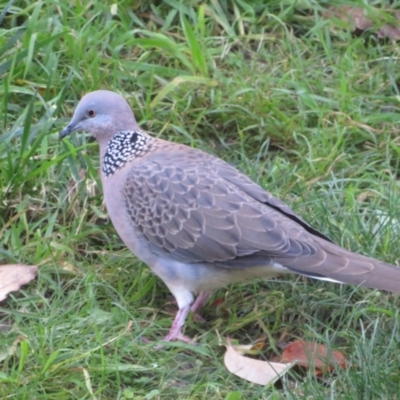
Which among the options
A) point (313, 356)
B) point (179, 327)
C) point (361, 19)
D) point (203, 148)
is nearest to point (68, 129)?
point (203, 148)

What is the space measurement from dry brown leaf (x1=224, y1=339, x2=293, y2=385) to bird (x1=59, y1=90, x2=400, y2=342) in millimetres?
270

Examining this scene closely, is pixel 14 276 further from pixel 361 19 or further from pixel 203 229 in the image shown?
pixel 361 19

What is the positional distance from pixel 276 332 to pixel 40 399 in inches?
43.7

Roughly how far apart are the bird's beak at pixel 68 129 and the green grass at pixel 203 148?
0.36ft

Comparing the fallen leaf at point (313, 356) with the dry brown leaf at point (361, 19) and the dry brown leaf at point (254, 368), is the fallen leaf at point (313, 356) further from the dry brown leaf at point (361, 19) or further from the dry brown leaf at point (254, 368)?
the dry brown leaf at point (361, 19)

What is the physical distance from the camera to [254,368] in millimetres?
4223

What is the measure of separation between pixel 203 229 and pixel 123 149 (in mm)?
644

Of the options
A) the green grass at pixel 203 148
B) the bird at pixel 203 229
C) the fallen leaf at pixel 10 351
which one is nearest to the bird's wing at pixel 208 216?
the bird at pixel 203 229

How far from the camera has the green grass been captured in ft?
13.7

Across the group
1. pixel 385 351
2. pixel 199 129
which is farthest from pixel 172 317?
pixel 199 129

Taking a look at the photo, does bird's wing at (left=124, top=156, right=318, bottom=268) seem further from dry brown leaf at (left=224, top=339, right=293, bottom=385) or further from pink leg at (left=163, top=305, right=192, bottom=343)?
dry brown leaf at (left=224, top=339, right=293, bottom=385)

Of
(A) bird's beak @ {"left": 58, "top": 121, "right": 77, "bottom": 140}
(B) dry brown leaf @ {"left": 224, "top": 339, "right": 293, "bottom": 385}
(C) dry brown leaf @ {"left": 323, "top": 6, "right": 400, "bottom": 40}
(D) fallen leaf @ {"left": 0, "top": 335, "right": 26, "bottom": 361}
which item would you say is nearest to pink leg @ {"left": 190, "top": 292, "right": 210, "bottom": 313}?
(B) dry brown leaf @ {"left": 224, "top": 339, "right": 293, "bottom": 385}

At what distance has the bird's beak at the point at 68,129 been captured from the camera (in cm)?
498

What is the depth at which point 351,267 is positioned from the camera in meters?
4.25
